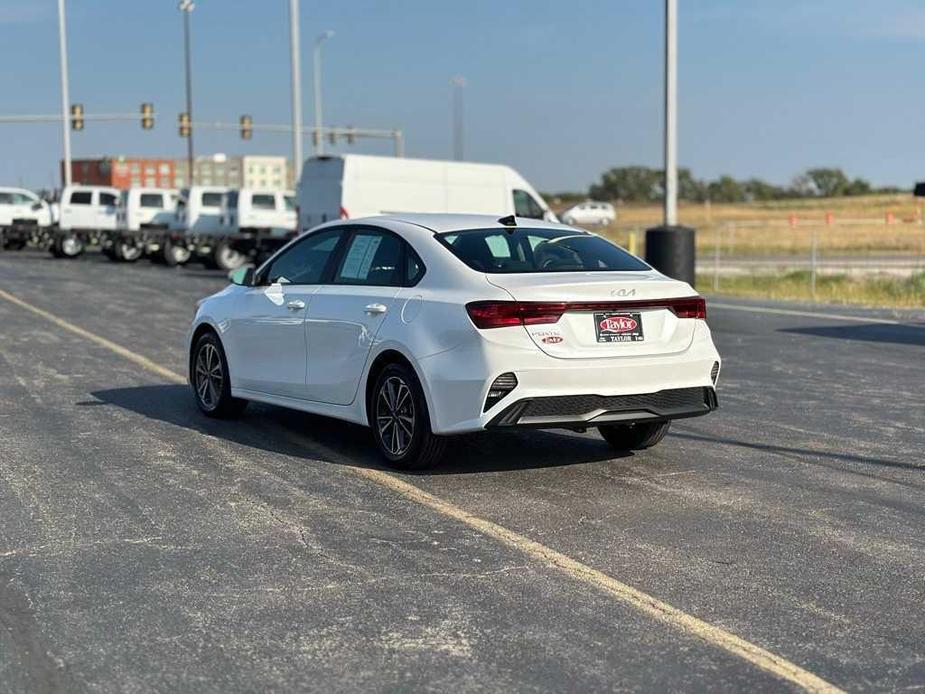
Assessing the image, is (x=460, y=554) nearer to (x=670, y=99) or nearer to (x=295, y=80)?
(x=670, y=99)

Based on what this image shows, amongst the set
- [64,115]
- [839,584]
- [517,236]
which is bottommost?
[839,584]

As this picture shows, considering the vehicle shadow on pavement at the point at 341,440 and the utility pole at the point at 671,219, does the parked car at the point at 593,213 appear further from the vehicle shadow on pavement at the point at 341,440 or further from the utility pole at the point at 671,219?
the vehicle shadow on pavement at the point at 341,440

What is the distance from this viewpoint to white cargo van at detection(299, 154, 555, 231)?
88.5ft

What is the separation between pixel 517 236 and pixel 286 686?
442 centimetres

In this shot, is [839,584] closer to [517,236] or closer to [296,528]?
[296,528]

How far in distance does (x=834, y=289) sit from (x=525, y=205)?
6.37 meters

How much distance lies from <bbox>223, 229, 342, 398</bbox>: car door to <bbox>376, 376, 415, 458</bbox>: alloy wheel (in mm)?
974

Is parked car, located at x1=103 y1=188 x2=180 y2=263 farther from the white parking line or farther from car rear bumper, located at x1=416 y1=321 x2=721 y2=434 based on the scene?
car rear bumper, located at x1=416 y1=321 x2=721 y2=434

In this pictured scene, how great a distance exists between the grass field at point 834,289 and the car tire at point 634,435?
1426cm

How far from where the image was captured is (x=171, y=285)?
2788 centimetres

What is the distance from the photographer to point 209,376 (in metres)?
10.1

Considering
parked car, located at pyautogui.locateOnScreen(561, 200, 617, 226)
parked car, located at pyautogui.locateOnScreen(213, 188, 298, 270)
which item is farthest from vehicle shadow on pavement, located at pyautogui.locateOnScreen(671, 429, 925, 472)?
parked car, located at pyautogui.locateOnScreen(561, 200, 617, 226)

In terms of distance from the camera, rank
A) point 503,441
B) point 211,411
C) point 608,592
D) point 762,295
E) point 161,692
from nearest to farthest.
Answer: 1. point 161,692
2. point 608,592
3. point 503,441
4. point 211,411
5. point 762,295

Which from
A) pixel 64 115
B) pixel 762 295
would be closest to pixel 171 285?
pixel 762 295
